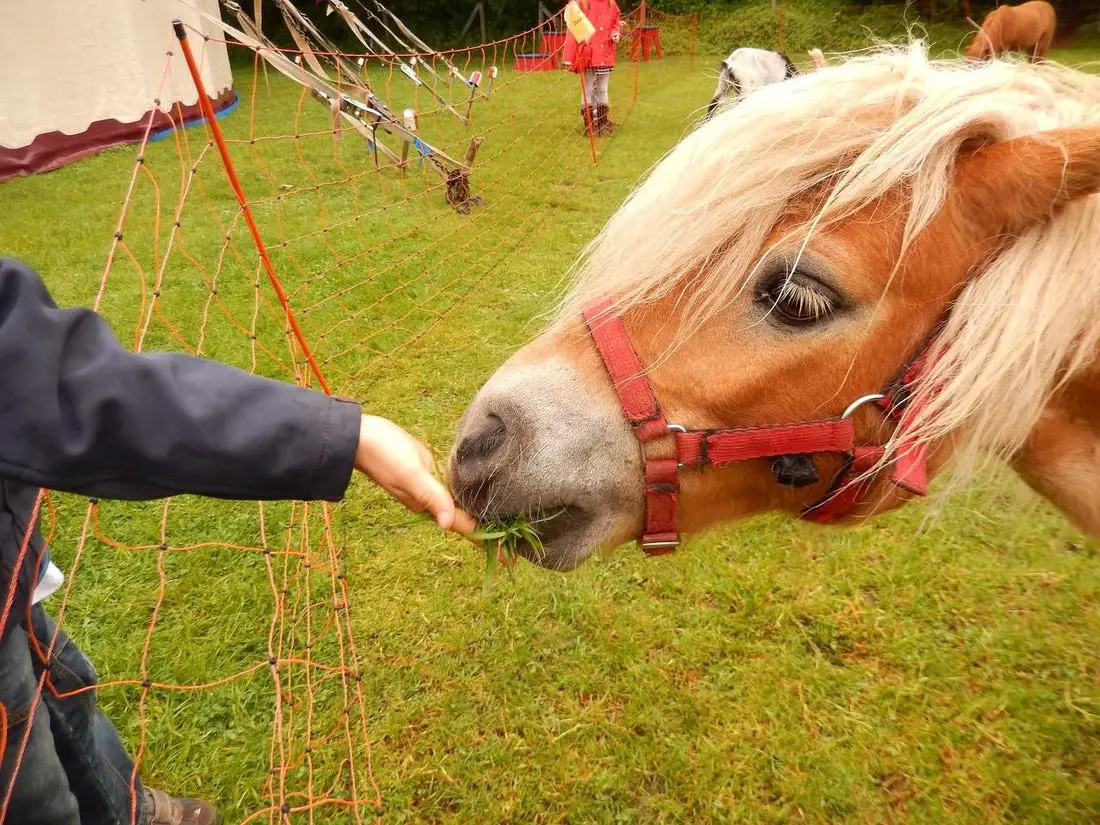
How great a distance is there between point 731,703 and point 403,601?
152 centimetres

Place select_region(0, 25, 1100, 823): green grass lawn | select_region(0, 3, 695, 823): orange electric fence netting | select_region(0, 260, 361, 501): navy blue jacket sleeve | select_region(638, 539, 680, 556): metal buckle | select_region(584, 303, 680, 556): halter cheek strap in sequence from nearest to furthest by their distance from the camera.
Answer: select_region(0, 260, 361, 501): navy blue jacket sleeve
select_region(584, 303, 680, 556): halter cheek strap
select_region(638, 539, 680, 556): metal buckle
select_region(0, 25, 1100, 823): green grass lawn
select_region(0, 3, 695, 823): orange electric fence netting

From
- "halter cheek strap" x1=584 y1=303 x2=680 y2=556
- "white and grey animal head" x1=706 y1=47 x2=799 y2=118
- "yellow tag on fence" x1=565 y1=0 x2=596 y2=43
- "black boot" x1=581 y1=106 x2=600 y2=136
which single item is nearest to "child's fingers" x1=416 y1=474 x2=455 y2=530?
"halter cheek strap" x1=584 y1=303 x2=680 y2=556

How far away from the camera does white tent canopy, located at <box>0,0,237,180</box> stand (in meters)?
9.02

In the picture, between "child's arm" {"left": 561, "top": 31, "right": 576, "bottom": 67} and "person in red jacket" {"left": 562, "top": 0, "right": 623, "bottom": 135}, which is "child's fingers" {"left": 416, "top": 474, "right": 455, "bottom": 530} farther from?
"child's arm" {"left": 561, "top": 31, "right": 576, "bottom": 67}

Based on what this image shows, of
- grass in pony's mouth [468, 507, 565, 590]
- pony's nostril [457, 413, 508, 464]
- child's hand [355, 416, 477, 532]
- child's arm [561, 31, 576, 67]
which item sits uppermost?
child's arm [561, 31, 576, 67]

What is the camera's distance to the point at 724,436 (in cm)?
146

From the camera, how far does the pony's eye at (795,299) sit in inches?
54.0

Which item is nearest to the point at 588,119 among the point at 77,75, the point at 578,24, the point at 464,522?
the point at 578,24

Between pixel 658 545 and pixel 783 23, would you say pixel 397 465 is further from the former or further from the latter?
pixel 783 23

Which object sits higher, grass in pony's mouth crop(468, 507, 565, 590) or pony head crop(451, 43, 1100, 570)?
pony head crop(451, 43, 1100, 570)

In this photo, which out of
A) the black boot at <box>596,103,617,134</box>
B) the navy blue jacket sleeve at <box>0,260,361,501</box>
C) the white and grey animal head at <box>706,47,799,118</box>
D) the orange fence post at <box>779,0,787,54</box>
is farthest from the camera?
the orange fence post at <box>779,0,787,54</box>

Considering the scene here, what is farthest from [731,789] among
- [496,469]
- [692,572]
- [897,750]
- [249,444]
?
[249,444]

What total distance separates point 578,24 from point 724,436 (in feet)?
28.5

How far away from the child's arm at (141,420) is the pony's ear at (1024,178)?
1.33 meters
